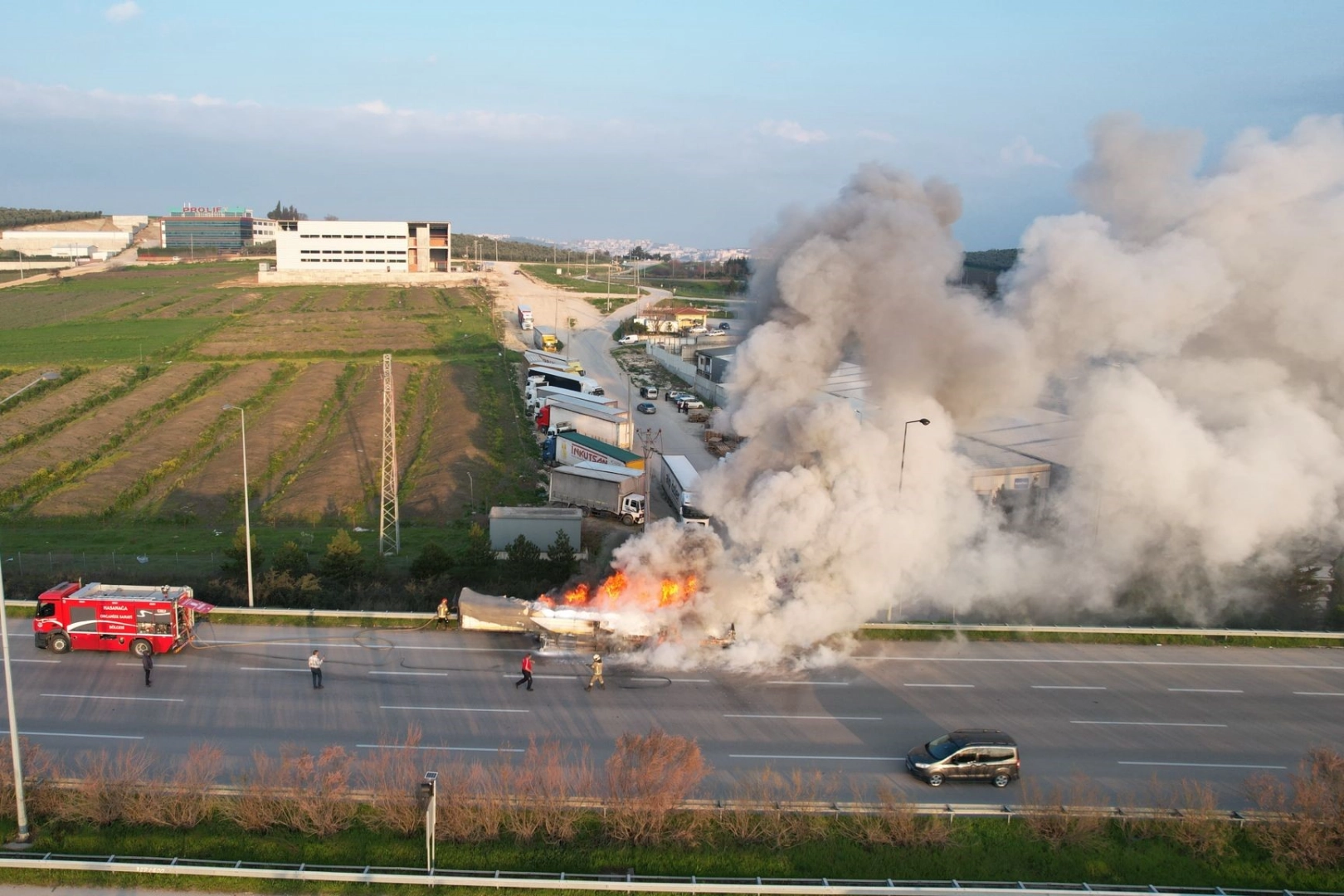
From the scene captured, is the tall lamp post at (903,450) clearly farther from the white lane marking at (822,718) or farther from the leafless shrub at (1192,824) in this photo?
the leafless shrub at (1192,824)

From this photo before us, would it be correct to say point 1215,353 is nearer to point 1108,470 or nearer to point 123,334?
point 1108,470

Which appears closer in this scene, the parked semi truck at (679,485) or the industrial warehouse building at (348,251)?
the parked semi truck at (679,485)

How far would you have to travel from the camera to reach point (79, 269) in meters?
134

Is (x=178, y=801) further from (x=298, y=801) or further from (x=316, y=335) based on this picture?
(x=316, y=335)

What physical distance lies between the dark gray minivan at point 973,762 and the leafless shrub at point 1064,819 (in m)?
1.15

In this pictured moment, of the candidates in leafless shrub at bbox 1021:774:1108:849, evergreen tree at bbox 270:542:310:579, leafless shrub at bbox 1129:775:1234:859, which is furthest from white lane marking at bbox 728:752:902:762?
evergreen tree at bbox 270:542:310:579

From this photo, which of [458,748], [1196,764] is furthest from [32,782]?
[1196,764]

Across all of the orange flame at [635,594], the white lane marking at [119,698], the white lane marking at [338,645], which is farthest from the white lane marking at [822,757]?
the white lane marking at [119,698]

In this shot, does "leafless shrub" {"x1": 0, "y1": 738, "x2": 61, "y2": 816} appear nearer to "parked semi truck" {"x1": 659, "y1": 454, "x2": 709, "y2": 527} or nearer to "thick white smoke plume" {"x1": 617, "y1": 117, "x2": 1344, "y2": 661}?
"thick white smoke plume" {"x1": 617, "y1": 117, "x2": 1344, "y2": 661}

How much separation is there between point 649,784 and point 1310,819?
9760 millimetres

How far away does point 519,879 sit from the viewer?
43.3 feet

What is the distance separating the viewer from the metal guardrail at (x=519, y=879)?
43.2ft

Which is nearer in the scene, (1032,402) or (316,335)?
(1032,402)

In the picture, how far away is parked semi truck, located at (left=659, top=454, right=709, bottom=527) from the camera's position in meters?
31.9
